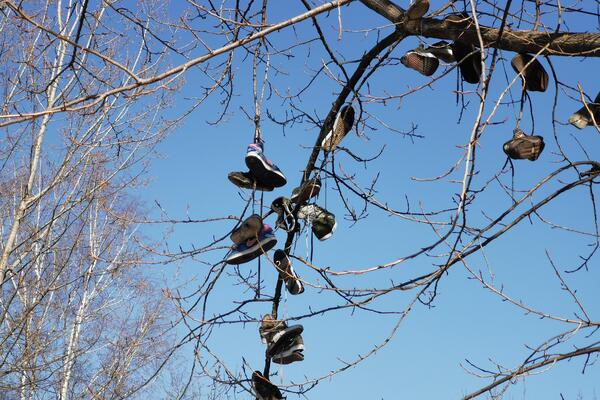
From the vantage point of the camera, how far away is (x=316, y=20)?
2.57 meters

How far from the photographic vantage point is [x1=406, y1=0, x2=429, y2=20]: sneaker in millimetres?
2218

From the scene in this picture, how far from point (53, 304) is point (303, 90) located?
529 cm

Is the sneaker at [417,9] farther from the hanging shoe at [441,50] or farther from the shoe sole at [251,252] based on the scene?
the shoe sole at [251,252]

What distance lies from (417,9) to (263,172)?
77 cm

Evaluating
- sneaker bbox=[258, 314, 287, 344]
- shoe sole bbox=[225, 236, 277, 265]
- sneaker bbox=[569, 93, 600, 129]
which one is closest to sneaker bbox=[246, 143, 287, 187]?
shoe sole bbox=[225, 236, 277, 265]

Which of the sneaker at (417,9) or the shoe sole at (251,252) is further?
the shoe sole at (251,252)

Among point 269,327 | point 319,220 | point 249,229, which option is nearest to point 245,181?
point 249,229

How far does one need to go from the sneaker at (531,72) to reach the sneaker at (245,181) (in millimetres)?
935

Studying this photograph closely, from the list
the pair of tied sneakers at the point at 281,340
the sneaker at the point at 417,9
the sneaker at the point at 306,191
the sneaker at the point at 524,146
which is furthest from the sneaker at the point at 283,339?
the sneaker at the point at 417,9

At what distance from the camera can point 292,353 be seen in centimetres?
257

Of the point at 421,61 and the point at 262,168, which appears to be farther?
the point at 262,168

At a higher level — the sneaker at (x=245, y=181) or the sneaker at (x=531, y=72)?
the sneaker at (x=531, y=72)

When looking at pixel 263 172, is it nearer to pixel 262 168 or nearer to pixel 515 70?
pixel 262 168

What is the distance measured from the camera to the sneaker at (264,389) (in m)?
2.56
